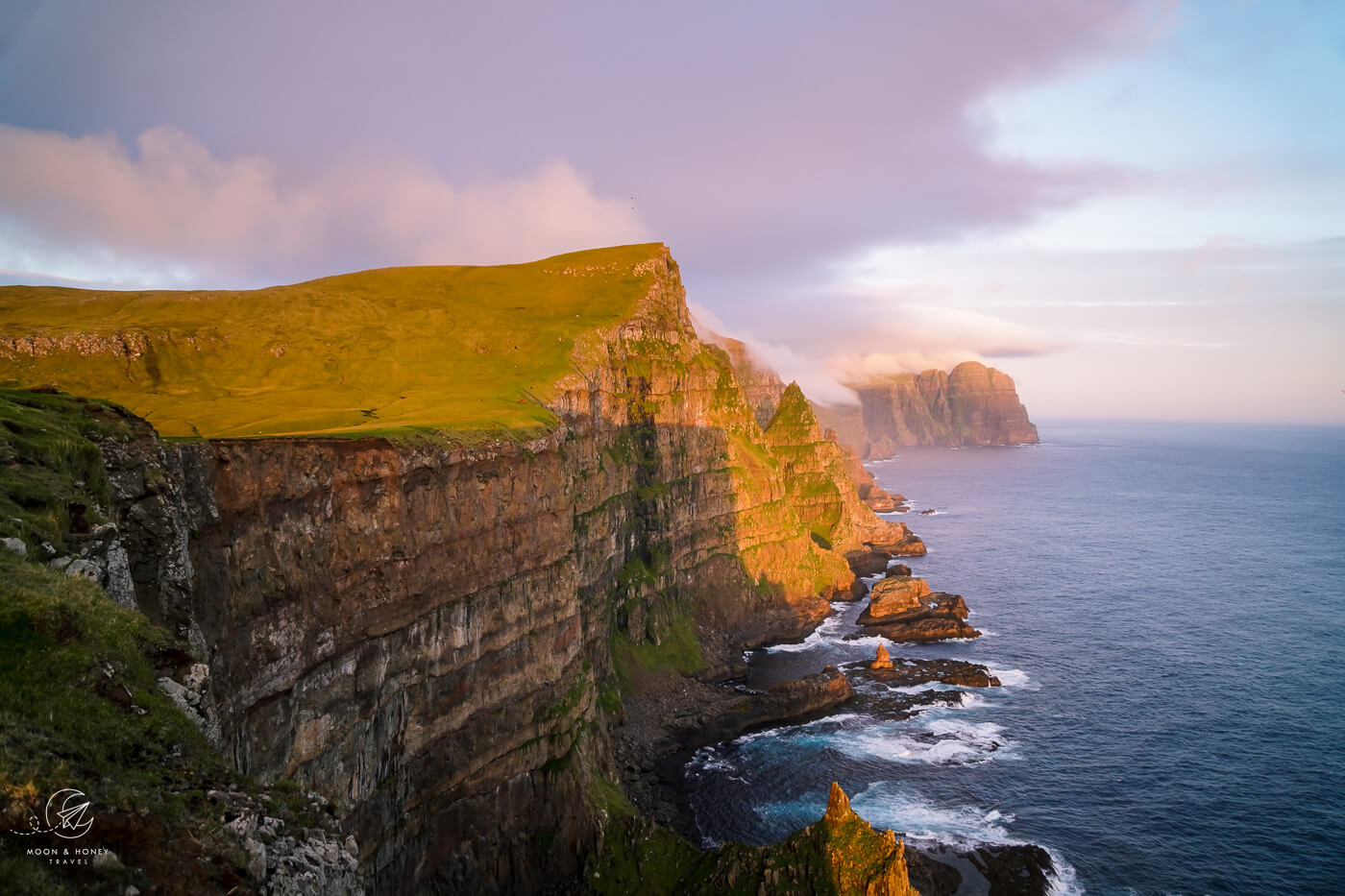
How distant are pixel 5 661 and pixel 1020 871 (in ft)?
211

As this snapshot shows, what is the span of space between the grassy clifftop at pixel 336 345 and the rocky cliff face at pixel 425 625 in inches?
264

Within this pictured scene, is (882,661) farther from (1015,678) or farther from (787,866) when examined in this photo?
(787,866)

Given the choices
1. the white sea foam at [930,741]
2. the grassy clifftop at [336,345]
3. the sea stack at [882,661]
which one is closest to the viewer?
the grassy clifftop at [336,345]

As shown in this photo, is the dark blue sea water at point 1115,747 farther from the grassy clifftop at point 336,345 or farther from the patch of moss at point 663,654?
the grassy clifftop at point 336,345

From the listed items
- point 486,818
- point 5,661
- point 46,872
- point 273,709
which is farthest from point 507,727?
point 46,872

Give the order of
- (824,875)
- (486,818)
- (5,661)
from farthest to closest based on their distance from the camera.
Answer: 1. (486,818)
2. (824,875)
3. (5,661)

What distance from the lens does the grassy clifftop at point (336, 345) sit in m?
63.1

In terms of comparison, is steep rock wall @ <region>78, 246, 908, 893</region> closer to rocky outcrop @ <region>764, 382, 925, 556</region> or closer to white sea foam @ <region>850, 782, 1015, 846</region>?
white sea foam @ <region>850, 782, 1015, 846</region>

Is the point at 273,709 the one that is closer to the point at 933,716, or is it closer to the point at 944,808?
the point at 944,808

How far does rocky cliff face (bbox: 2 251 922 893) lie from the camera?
3550 centimetres

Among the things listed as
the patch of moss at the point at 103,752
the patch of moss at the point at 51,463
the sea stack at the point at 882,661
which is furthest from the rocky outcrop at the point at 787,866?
the sea stack at the point at 882,661

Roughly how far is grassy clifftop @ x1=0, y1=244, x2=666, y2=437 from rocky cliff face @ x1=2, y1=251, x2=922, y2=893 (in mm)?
6710

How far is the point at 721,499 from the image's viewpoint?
4761 inches

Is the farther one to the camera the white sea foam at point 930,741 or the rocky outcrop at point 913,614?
the rocky outcrop at point 913,614
